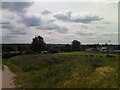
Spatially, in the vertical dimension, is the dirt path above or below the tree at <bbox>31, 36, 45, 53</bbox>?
below

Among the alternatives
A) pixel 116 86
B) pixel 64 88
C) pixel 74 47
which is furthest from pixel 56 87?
pixel 74 47

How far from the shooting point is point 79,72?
79.8ft

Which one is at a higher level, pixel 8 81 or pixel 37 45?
pixel 37 45

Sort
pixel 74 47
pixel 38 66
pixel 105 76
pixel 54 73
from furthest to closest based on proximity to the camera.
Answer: pixel 74 47 → pixel 38 66 → pixel 54 73 → pixel 105 76

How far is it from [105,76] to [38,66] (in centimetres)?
1909

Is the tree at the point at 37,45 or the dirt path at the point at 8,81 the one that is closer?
the dirt path at the point at 8,81

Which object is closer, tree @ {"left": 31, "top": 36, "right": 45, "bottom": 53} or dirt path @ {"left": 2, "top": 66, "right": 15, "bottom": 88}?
dirt path @ {"left": 2, "top": 66, "right": 15, "bottom": 88}

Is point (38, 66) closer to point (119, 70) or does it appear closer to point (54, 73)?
point (54, 73)

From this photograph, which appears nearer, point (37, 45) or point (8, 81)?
point (8, 81)

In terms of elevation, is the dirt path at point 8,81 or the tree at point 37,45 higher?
the tree at point 37,45

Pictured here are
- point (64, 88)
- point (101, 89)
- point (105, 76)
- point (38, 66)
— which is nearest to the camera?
point (101, 89)

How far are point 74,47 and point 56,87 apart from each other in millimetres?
95071

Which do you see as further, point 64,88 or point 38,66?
point 38,66

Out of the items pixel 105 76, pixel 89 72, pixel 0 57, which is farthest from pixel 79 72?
pixel 0 57
